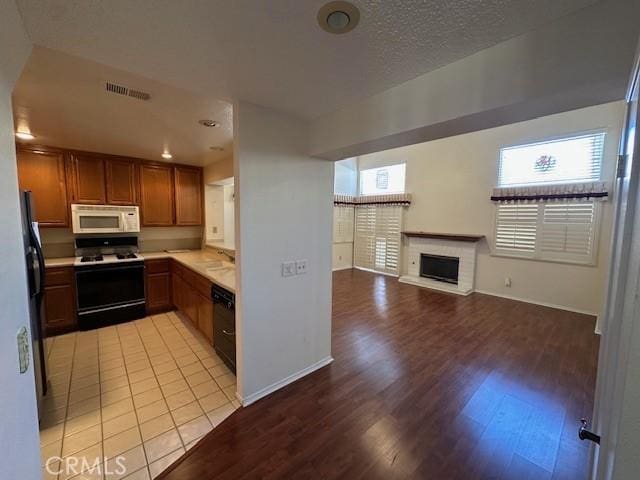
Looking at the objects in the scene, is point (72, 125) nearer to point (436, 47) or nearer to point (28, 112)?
point (28, 112)

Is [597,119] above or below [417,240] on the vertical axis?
above

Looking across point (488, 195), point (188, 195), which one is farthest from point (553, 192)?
point (188, 195)

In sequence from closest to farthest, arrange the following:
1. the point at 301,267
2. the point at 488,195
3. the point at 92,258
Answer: the point at 301,267 → the point at 92,258 → the point at 488,195

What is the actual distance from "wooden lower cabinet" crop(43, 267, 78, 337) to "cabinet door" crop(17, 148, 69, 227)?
0.69 meters

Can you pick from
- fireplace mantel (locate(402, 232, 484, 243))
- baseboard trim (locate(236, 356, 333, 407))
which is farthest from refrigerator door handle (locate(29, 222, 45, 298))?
fireplace mantel (locate(402, 232, 484, 243))

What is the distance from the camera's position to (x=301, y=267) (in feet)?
7.87

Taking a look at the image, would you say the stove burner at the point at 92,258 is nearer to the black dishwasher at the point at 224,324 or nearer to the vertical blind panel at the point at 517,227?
the black dishwasher at the point at 224,324

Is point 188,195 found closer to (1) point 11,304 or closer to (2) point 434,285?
A: (1) point 11,304

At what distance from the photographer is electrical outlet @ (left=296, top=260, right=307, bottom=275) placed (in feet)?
7.79

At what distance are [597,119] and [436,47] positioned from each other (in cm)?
454

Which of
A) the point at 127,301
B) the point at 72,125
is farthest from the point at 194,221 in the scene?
the point at 72,125

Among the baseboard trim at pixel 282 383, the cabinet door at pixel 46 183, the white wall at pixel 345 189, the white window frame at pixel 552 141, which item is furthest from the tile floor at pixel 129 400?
the white window frame at pixel 552 141

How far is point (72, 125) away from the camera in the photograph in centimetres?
260

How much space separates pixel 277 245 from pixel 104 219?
3.16m
